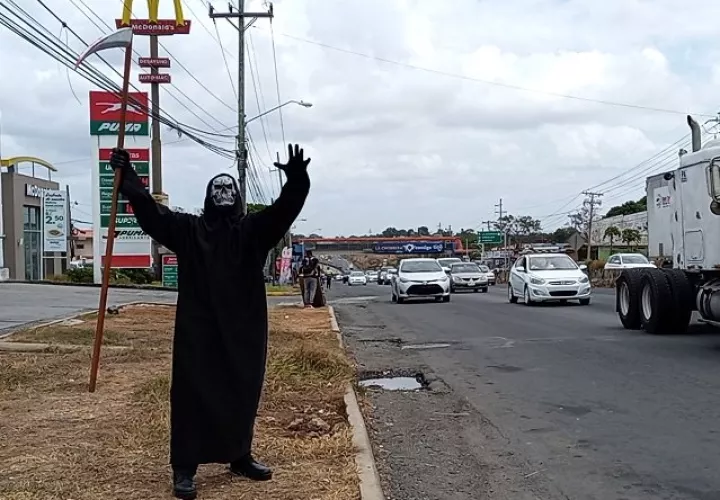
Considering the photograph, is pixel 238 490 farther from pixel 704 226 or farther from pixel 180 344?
pixel 704 226

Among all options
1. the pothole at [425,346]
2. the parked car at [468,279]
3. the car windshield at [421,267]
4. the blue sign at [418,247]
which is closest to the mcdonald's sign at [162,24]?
the parked car at [468,279]

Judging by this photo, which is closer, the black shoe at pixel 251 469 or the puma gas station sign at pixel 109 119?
the black shoe at pixel 251 469

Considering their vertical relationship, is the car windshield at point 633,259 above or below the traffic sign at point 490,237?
below

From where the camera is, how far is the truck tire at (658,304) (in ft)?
50.4

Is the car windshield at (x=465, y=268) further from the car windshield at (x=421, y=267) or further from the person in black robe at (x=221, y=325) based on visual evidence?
the person in black robe at (x=221, y=325)

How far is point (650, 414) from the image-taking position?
8.44 metres

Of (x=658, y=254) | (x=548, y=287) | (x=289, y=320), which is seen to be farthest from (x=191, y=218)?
(x=548, y=287)

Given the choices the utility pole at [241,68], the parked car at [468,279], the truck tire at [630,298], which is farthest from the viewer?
the parked car at [468,279]

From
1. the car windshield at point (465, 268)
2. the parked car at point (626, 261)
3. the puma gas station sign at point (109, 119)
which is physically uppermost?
the puma gas station sign at point (109, 119)

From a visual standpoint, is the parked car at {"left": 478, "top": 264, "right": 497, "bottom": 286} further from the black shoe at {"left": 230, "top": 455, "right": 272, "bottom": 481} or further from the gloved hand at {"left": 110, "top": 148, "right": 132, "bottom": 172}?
the black shoe at {"left": 230, "top": 455, "right": 272, "bottom": 481}

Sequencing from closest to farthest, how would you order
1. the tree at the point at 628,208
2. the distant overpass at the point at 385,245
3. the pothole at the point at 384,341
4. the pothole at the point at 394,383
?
the pothole at the point at 394,383 → the pothole at the point at 384,341 → the tree at the point at 628,208 → the distant overpass at the point at 385,245

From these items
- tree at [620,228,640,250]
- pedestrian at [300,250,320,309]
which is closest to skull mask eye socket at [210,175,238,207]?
pedestrian at [300,250,320,309]

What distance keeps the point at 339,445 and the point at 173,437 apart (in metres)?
1.64

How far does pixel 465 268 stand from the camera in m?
41.3
